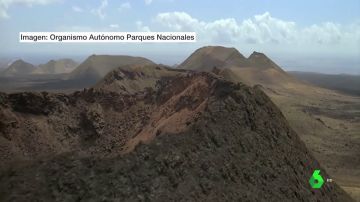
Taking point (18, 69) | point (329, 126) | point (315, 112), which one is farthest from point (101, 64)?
point (329, 126)

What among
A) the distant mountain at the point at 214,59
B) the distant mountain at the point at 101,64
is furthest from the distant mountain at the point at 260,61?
the distant mountain at the point at 101,64

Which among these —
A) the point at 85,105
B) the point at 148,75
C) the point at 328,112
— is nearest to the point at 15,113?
the point at 85,105

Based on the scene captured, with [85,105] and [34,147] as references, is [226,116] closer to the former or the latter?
[34,147]

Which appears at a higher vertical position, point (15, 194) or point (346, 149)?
point (15, 194)

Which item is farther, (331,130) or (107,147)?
(331,130)

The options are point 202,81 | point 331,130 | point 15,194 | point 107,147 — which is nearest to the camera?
point 15,194

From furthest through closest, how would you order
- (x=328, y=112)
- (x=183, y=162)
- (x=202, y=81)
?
(x=328, y=112) → (x=202, y=81) → (x=183, y=162)

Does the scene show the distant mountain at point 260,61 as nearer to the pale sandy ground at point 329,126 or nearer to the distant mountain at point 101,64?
the pale sandy ground at point 329,126
